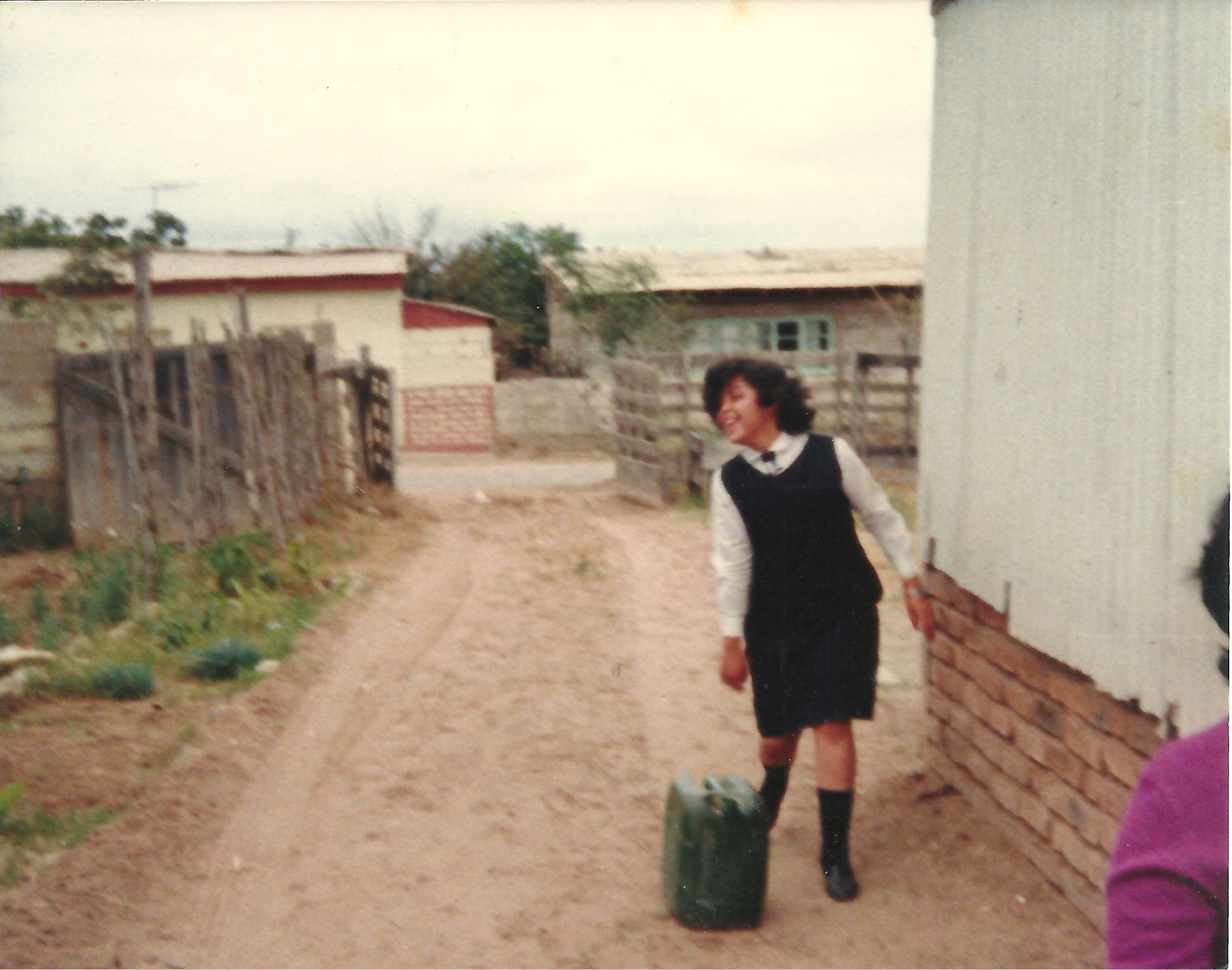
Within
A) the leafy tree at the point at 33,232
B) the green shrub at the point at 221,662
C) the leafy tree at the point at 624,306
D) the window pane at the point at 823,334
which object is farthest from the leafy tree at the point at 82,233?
the window pane at the point at 823,334

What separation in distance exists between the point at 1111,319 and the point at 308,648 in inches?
198

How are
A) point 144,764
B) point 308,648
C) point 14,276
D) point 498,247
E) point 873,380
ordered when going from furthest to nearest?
1. point 498,247
2. point 873,380
3. point 14,276
4. point 308,648
5. point 144,764

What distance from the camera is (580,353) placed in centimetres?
2314

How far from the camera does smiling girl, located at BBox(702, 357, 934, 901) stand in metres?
3.64

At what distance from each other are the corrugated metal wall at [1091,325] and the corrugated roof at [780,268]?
18.2m

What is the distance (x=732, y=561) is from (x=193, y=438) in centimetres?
601

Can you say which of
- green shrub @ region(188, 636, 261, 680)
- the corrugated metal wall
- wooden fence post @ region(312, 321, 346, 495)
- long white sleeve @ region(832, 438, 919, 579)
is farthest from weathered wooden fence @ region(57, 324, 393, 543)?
the corrugated metal wall

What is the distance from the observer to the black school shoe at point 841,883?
3715 mm

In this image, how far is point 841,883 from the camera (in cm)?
372

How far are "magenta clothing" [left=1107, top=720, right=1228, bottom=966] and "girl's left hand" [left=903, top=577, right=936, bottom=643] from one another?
2414 millimetres

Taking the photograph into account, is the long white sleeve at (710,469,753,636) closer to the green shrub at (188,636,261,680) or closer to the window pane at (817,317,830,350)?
the green shrub at (188,636,261,680)

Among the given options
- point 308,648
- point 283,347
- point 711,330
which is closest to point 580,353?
point 711,330

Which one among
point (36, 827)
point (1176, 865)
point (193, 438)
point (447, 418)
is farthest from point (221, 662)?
point (447, 418)

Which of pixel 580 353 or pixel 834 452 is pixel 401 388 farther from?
pixel 834 452
